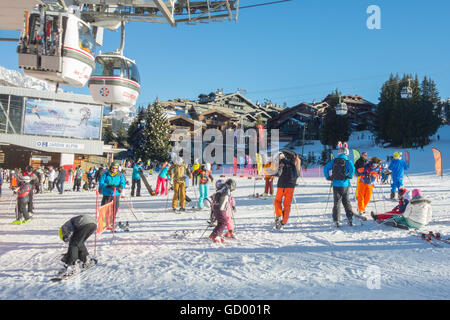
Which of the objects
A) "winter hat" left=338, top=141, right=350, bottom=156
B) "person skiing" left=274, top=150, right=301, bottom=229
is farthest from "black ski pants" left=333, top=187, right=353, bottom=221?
"person skiing" left=274, top=150, right=301, bottom=229

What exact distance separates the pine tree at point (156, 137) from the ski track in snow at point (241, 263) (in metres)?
31.3

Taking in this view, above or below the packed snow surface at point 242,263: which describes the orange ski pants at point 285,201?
above

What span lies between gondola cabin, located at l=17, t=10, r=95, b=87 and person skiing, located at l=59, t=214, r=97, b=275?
121 inches

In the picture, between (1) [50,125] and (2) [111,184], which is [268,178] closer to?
(2) [111,184]

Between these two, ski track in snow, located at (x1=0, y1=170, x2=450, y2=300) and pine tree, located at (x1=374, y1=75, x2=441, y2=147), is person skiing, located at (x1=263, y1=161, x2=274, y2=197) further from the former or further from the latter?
pine tree, located at (x1=374, y1=75, x2=441, y2=147)

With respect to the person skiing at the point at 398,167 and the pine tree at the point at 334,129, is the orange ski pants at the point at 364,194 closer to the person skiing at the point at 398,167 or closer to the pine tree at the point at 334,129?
the person skiing at the point at 398,167

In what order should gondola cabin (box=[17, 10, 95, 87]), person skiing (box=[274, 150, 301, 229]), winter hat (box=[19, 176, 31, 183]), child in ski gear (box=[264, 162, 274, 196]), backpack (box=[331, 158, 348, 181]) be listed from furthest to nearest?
child in ski gear (box=[264, 162, 274, 196]) → winter hat (box=[19, 176, 31, 183]) → person skiing (box=[274, 150, 301, 229]) → backpack (box=[331, 158, 348, 181]) → gondola cabin (box=[17, 10, 95, 87])

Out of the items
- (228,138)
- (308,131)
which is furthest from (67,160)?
(308,131)

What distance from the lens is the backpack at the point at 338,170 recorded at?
6.80 meters

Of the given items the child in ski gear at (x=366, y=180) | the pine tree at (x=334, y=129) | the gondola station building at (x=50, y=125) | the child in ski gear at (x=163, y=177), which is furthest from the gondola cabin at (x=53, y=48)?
the pine tree at (x=334, y=129)

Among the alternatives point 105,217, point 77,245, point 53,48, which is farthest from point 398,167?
point 53,48

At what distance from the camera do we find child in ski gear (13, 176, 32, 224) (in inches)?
328

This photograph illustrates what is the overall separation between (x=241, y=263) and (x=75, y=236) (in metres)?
2.59

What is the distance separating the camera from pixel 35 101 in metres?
33.5
